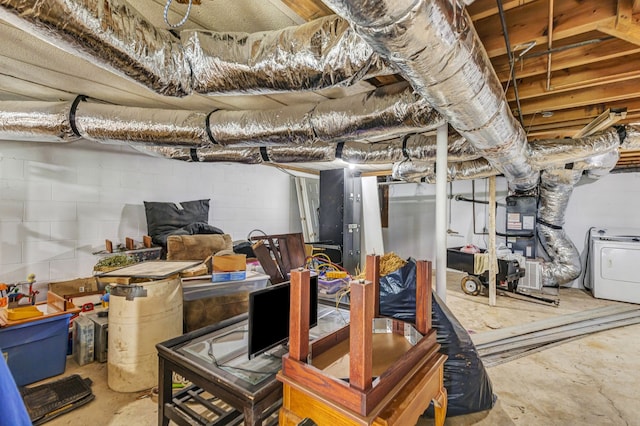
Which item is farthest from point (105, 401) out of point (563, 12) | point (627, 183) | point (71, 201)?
point (627, 183)

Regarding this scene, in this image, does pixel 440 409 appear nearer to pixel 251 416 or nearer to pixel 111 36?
pixel 251 416

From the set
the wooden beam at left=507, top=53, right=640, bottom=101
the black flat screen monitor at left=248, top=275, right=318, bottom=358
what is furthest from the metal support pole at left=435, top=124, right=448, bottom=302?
the black flat screen monitor at left=248, top=275, right=318, bottom=358

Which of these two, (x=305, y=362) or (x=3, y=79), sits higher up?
(x=3, y=79)

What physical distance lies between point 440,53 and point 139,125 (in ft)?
7.32

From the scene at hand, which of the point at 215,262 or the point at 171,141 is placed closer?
the point at 171,141

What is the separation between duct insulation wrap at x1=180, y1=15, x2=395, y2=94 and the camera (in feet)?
4.40

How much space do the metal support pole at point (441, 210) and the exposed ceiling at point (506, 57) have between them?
56 centimetres

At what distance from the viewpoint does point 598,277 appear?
4.74 meters

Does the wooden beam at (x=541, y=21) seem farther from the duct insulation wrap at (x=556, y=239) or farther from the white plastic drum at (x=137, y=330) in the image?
the duct insulation wrap at (x=556, y=239)

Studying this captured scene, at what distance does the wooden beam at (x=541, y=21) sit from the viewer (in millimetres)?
1406

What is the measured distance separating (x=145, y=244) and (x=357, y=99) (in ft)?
10.2

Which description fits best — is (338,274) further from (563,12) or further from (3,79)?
(3,79)

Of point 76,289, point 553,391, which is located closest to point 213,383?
point 553,391

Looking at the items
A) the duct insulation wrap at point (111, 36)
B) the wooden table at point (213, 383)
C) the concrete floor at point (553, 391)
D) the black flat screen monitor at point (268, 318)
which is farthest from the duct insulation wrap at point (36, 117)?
the black flat screen monitor at point (268, 318)
